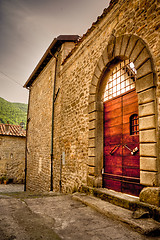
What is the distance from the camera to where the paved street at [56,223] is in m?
2.44

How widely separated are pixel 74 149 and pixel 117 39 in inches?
138

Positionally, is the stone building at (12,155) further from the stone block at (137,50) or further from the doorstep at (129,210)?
the stone block at (137,50)

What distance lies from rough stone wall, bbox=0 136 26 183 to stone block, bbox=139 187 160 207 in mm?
13250

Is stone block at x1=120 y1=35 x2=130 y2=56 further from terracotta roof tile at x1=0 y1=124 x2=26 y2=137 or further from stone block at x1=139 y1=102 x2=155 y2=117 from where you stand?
terracotta roof tile at x1=0 y1=124 x2=26 y2=137

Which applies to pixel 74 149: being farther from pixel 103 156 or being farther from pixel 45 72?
pixel 45 72

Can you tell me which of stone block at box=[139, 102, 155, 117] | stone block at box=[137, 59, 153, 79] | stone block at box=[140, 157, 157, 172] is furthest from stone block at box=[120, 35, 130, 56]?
stone block at box=[140, 157, 157, 172]

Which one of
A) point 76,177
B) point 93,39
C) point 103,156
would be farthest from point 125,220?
point 93,39

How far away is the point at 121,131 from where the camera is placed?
4305 millimetres

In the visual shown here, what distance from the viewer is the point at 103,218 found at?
10.3 ft

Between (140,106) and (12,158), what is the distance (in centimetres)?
1339

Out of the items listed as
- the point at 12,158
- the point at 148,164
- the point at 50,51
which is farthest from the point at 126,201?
the point at 12,158

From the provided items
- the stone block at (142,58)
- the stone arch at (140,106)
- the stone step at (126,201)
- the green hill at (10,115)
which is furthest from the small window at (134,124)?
the green hill at (10,115)

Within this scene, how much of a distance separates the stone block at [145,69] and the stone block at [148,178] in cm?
182

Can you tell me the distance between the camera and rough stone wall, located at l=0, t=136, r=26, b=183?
1412cm
